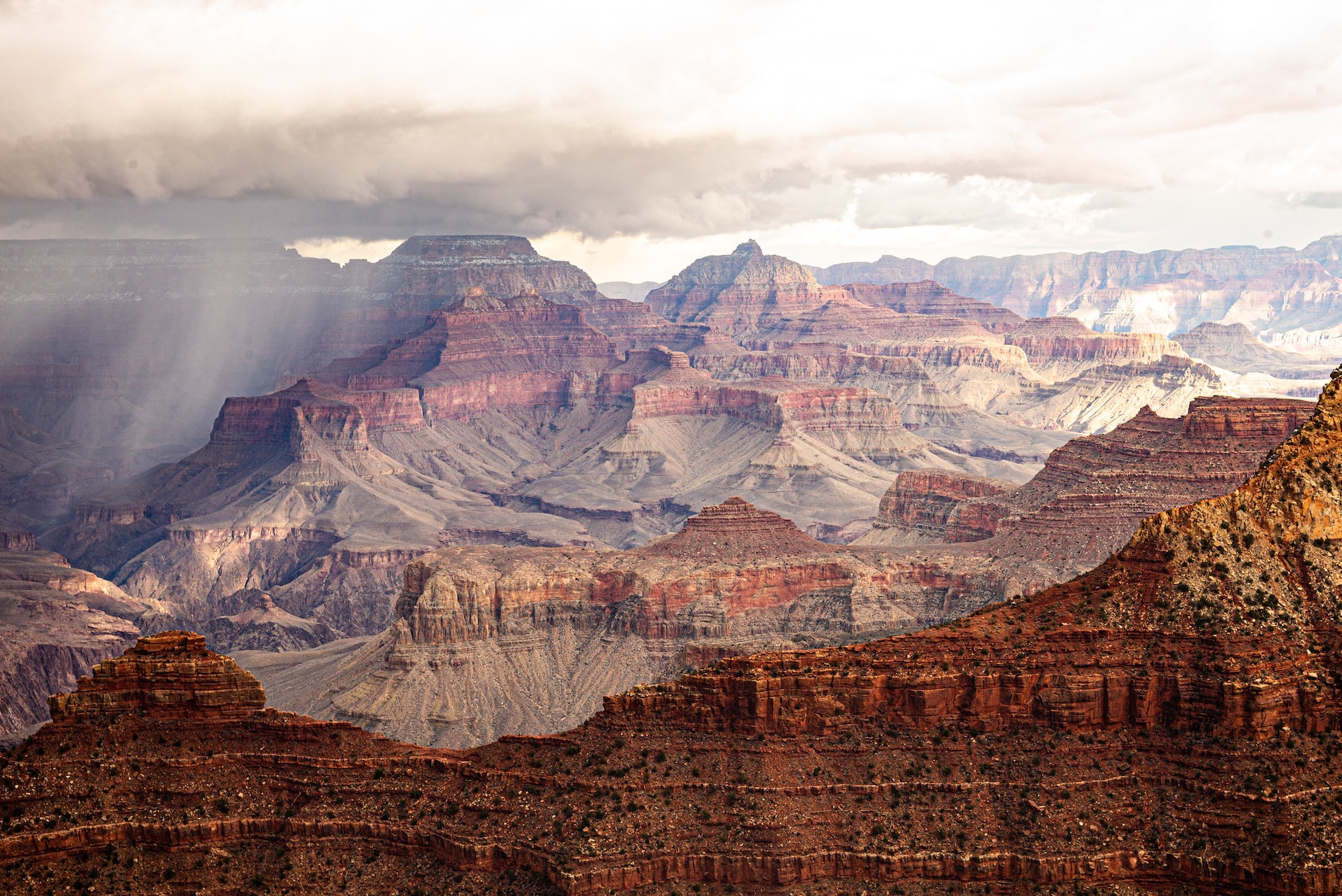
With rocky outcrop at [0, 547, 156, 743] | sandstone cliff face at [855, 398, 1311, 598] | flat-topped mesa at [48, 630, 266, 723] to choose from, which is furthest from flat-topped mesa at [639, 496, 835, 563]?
flat-topped mesa at [48, 630, 266, 723]

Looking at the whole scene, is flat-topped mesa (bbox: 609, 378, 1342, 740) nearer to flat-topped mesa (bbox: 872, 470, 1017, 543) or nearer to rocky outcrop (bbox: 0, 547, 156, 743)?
flat-topped mesa (bbox: 872, 470, 1017, 543)

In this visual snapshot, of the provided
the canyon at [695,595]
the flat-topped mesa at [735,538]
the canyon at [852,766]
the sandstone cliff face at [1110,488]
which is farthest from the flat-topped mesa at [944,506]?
the canyon at [852,766]

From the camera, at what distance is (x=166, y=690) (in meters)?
55.7

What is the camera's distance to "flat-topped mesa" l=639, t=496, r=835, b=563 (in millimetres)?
128625

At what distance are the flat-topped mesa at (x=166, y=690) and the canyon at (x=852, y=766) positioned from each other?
0.28ft

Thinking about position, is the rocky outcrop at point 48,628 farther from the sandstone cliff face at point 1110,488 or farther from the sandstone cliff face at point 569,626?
the sandstone cliff face at point 1110,488

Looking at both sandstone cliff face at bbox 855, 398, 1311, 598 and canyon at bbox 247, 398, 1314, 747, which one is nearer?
canyon at bbox 247, 398, 1314, 747

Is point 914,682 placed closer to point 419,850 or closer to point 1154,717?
point 1154,717

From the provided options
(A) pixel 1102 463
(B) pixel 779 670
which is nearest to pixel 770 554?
(A) pixel 1102 463

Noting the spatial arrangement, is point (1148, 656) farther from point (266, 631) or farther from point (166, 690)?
point (266, 631)

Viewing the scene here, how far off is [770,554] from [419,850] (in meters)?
77.0

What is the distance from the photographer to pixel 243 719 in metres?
55.9

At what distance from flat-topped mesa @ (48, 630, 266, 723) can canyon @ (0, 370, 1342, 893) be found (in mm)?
85

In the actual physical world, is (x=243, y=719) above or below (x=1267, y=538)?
below
